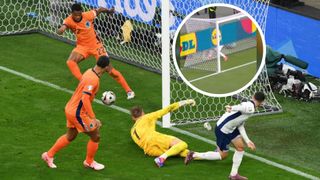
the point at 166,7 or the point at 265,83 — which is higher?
the point at 166,7

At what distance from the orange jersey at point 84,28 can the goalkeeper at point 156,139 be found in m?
2.93

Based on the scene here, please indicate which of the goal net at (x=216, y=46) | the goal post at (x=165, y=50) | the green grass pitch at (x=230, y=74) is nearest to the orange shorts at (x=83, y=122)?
the goal post at (x=165, y=50)

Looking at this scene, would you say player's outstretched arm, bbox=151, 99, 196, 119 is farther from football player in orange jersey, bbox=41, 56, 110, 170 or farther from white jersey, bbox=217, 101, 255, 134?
football player in orange jersey, bbox=41, 56, 110, 170

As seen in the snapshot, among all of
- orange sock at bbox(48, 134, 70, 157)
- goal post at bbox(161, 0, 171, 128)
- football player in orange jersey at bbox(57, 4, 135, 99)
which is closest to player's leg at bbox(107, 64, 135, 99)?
football player in orange jersey at bbox(57, 4, 135, 99)

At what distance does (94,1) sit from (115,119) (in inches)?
231

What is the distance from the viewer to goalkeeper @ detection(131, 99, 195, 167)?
513 inches

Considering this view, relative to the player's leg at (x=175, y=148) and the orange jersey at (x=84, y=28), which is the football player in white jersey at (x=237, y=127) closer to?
the player's leg at (x=175, y=148)

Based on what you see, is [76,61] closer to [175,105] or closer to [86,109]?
[175,105]

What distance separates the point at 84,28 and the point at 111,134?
2.49 m

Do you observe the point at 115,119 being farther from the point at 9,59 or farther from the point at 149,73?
the point at 9,59

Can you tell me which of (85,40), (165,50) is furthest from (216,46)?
(85,40)

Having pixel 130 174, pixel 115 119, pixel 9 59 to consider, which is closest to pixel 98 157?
pixel 130 174

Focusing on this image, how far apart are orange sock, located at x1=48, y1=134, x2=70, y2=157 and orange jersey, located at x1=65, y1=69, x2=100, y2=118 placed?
49cm

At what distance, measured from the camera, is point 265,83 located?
1656cm
